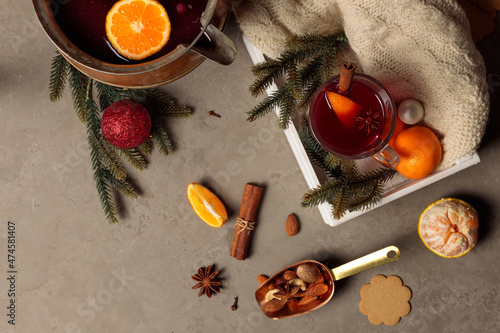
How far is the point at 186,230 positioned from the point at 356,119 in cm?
58

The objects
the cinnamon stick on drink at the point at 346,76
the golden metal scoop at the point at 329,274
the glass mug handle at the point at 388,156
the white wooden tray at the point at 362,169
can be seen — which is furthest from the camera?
the golden metal scoop at the point at 329,274

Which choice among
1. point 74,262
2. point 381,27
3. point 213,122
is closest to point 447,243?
point 381,27

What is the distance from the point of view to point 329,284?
110 cm

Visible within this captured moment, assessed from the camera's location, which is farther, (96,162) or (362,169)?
(96,162)

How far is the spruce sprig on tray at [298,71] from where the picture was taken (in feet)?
2.91

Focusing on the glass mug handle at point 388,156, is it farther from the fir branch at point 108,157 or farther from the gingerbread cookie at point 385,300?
the fir branch at point 108,157

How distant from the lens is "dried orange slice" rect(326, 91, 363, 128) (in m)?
0.84

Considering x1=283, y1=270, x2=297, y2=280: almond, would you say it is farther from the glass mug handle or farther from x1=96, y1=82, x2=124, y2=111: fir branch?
x1=96, y1=82, x2=124, y2=111: fir branch

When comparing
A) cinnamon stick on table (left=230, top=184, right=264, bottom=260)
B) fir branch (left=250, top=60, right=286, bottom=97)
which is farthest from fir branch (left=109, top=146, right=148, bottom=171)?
Answer: fir branch (left=250, top=60, right=286, bottom=97)

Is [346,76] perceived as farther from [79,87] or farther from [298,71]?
[79,87]

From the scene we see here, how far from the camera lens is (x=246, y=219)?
3.73 ft

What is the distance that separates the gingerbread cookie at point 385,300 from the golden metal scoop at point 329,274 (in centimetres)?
10

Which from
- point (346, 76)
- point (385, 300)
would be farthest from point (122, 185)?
point (385, 300)

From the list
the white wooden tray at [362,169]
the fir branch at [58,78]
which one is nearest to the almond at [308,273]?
the white wooden tray at [362,169]
